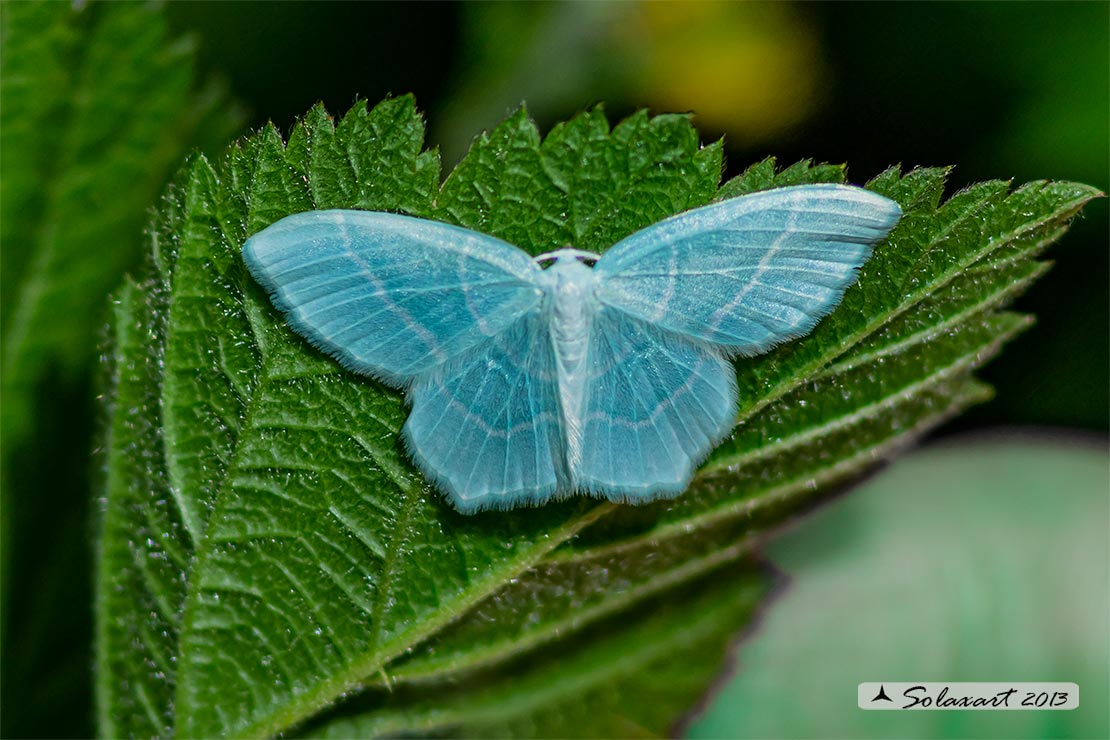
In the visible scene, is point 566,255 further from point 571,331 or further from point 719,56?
Result: point 719,56

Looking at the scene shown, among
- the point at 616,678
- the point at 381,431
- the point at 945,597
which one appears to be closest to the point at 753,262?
the point at 381,431

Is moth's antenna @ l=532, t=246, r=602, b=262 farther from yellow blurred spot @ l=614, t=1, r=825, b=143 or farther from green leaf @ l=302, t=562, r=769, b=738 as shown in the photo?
yellow blurred spot @ l=614, t=1, r=825, b=143

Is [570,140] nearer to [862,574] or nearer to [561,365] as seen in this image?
[561,365]

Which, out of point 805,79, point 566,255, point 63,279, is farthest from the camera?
point 805,79

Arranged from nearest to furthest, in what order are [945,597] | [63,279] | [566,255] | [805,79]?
[566,255] < [63,279] < [945,597] < [805,79]

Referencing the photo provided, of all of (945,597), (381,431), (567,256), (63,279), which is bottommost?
(945,597)

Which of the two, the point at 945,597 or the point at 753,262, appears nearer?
the point at 753,262

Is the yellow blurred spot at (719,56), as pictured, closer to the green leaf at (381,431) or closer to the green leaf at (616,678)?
the green leaf at (381,431)

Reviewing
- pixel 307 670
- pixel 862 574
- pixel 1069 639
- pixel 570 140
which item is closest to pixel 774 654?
pixel 862 574

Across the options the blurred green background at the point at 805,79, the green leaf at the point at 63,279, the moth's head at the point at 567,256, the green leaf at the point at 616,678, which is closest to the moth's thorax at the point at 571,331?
the moth's head at the point at 567,256
